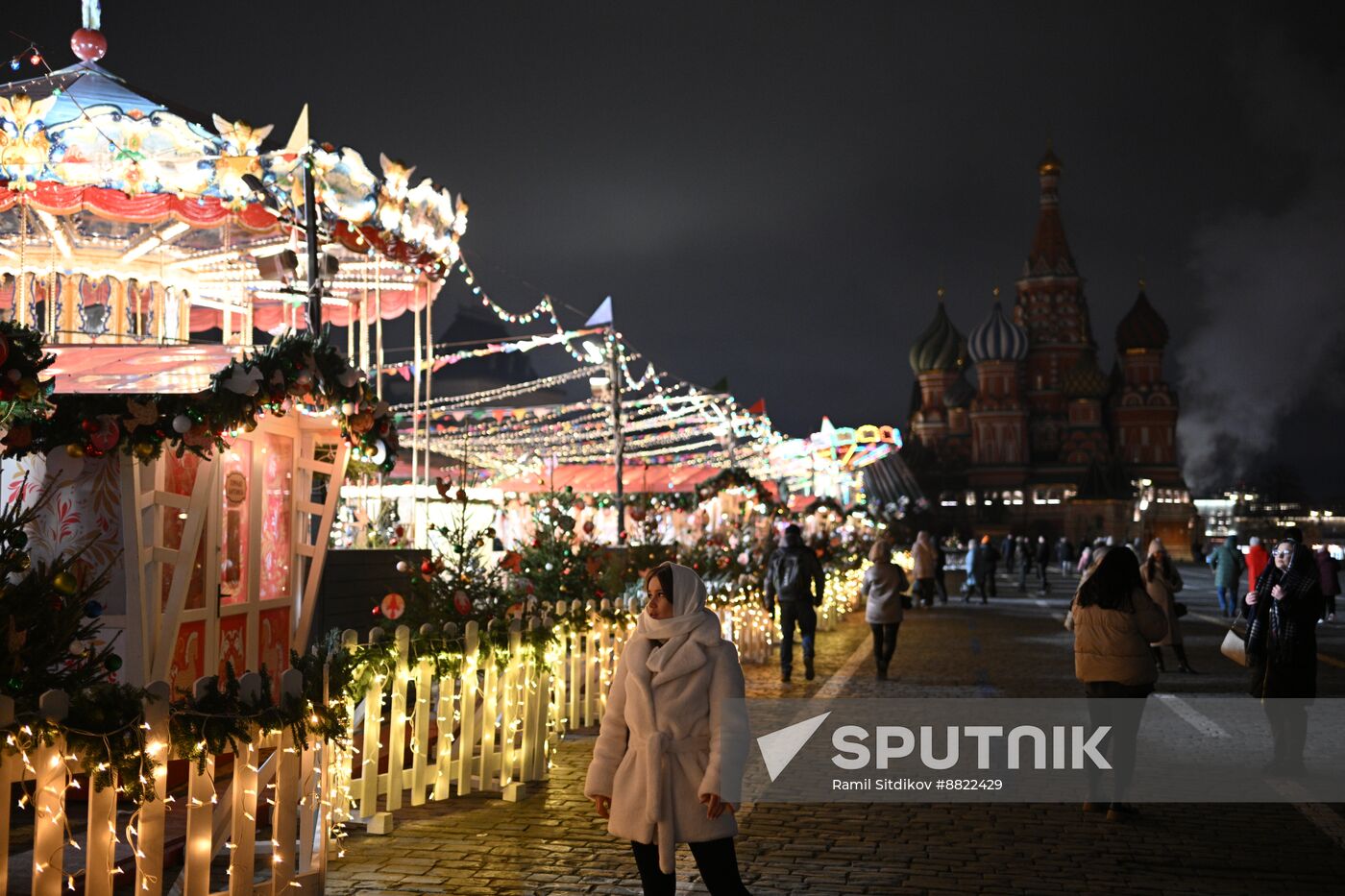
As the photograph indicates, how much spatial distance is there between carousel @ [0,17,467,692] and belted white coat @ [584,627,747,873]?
1.59 meters

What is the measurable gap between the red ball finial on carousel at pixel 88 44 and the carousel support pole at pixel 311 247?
3.13 metres

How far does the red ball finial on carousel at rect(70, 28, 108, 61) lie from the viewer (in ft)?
40.4

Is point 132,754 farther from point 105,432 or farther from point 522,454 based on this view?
point 522,454

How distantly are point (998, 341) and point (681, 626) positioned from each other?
87366mm

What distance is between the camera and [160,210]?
11383mm

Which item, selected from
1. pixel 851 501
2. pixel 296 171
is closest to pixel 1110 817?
pixel 296 171

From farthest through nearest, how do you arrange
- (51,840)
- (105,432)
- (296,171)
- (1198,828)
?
1. (296,171)
2. (105,432)
3. (1198,828)
4. (51,840)

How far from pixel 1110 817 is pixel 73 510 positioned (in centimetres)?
586

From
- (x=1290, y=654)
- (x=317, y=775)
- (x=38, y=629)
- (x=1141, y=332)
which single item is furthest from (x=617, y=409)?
(x=1141, y=332)

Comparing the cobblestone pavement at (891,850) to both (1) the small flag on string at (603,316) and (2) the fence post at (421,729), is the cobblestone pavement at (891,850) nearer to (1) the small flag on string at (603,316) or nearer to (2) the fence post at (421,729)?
(2) the fence post at (421,729)

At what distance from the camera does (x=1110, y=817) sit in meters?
6.81

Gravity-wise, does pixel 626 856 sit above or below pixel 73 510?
below

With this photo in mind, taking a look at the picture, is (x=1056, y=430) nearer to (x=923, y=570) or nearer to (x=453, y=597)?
(x=923, y=570)

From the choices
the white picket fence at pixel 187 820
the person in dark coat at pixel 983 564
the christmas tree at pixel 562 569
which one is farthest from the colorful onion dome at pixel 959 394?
the white picket fence at pixel 187 820
